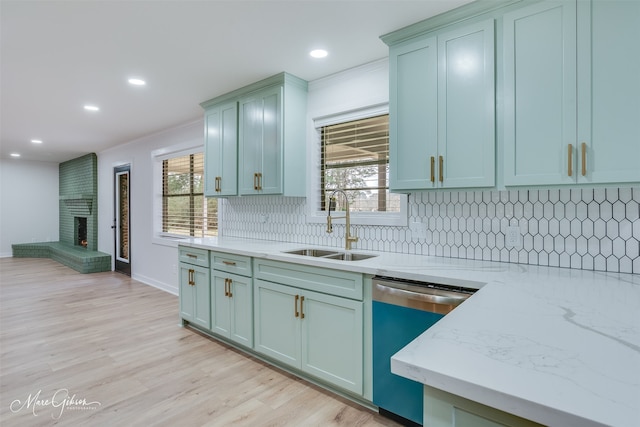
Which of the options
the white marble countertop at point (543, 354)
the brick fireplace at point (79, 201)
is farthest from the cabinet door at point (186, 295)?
the brick fireplace at point (79, 201)

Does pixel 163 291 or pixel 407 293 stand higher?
pixel 407 293

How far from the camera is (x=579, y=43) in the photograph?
1714 mm

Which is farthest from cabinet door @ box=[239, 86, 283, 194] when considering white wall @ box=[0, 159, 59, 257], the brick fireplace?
white wall @ box=[0, 159, 59, 257]

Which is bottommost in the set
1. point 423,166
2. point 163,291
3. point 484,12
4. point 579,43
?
point 163,291

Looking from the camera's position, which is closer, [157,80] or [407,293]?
[407,293]

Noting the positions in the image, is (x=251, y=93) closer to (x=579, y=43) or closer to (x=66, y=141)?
(x=579, y=43)

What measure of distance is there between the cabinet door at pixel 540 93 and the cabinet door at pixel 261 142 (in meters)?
1.88

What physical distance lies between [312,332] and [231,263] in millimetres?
1026

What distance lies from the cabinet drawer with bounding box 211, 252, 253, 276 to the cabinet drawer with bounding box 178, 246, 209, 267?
0.40 ft

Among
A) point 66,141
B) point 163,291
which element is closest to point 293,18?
point 163,291

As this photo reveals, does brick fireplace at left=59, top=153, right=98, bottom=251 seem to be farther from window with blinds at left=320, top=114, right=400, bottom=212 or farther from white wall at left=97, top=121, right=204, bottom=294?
window with blinds at left=320, top=114, right=400, bottom=212

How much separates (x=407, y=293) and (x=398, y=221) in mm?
894

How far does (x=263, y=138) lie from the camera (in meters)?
3.35

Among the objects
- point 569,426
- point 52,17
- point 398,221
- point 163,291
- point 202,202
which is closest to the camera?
point 569,426
